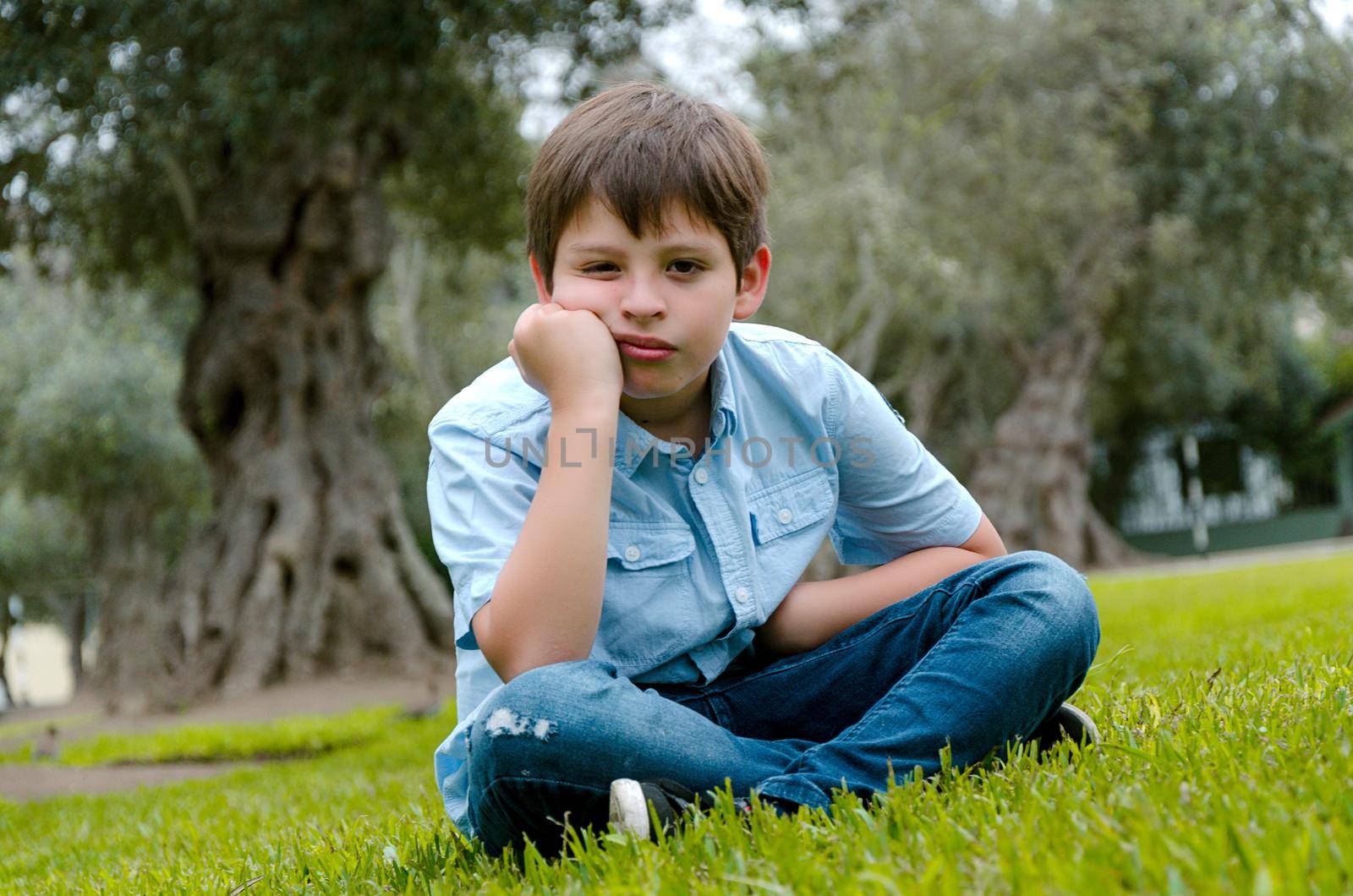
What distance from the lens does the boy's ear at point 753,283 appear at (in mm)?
2674

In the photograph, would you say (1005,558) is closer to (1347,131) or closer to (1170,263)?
(1347,131)

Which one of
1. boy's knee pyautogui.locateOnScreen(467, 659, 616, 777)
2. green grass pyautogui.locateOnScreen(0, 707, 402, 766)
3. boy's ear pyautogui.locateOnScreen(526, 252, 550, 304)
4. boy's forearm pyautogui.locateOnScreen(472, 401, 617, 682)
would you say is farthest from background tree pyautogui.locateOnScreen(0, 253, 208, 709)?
boy's knee pyautogui.locateOnScreen(467, 659, 616, 777)

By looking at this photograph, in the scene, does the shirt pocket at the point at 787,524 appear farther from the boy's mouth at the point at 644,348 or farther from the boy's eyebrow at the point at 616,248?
the boy's eyebrow at the point at 616,248

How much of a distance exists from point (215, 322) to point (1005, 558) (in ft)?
32.0

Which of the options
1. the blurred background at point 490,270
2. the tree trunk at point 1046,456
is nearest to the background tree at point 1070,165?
the blurred background at point 490,270

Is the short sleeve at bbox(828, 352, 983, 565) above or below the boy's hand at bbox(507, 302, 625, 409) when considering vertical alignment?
below

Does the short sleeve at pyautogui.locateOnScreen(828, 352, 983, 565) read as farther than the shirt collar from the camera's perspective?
Yes

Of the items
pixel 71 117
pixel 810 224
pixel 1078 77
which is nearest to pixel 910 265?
pixel 810 224

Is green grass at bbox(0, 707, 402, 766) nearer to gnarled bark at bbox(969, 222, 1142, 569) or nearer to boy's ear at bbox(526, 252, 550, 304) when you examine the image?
boy's ear at bbox(526, 252, 550, 304)

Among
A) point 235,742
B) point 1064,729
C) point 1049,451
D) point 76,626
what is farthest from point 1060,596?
point 76,626

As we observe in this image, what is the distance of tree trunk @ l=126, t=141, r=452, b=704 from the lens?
34.0 ft

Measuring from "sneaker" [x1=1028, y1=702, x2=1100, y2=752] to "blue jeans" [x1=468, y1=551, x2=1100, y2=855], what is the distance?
4 centimetres

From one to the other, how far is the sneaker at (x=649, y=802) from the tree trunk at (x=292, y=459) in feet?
28.0

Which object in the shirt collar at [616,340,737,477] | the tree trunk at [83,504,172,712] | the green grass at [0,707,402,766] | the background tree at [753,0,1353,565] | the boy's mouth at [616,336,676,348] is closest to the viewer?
the boy's mouth at [616,336,676,348]
